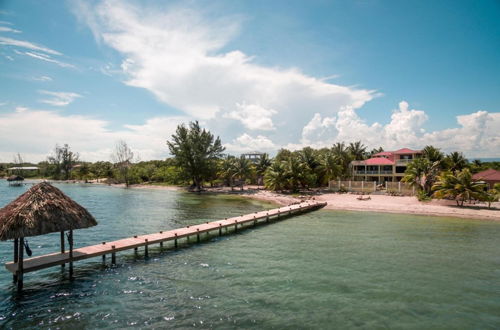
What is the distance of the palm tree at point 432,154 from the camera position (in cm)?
4558

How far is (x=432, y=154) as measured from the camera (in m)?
46.0

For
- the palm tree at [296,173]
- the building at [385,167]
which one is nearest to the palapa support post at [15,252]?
the palm tree at [296,173]

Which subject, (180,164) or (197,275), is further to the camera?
(180,164)

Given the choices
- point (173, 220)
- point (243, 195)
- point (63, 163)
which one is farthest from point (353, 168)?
point (63, 163)

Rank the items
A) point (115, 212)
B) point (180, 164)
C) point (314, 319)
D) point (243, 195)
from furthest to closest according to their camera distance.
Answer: point (180, 164), point (243, 195), point (115, 212), point (314, 319)

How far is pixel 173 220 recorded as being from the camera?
28125mm

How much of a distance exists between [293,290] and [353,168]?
5042 centimetres

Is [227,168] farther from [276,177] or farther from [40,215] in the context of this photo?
[40,215]

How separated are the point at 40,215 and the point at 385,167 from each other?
5490 cm

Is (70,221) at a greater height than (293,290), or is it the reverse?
(70,221)

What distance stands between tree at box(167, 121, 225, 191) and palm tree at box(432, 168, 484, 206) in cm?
3940

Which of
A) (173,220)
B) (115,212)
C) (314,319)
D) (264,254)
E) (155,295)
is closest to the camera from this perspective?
(314,319)

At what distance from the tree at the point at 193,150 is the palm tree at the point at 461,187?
3940 cm

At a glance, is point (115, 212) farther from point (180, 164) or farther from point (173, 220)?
point (180, 164)
